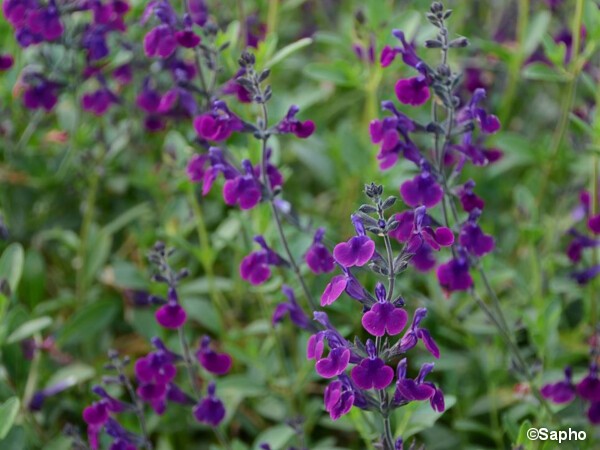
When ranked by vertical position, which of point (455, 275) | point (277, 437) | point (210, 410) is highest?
point (455, 275)

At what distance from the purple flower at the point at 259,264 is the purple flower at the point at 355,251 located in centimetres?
58

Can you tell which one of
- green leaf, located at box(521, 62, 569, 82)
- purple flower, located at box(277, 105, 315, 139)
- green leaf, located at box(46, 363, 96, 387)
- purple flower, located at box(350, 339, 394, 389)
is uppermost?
purple flower, located at box(277, 105, 315, 139)

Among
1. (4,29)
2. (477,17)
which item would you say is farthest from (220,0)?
(477,17)

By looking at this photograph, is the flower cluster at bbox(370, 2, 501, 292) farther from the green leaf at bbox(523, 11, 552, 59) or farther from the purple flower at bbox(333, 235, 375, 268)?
the green leaf at bbox(523, 11, 552, 59)

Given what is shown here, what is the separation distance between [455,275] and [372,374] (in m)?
0.54

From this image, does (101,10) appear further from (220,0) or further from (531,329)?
(531,329)

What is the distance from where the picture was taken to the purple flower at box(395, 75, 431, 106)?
2008 mm

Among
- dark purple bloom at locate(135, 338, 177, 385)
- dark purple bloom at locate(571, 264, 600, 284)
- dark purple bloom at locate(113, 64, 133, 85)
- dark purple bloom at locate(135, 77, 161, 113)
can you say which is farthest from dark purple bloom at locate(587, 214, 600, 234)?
dark purple bloom at locate(113, 64, 133, 85)

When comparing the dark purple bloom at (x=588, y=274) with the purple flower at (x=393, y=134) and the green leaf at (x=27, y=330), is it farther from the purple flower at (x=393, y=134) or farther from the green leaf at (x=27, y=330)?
the green leaf at (x=27, y=330)

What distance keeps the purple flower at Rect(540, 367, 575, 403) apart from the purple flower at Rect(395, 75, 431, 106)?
0.92 m

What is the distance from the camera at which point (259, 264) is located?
7.22ft

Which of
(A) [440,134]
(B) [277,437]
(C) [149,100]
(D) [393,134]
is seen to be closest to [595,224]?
(A) [440,134]

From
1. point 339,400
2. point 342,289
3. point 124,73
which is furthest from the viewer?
point 124,73

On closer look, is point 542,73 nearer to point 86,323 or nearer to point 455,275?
point 455,275
